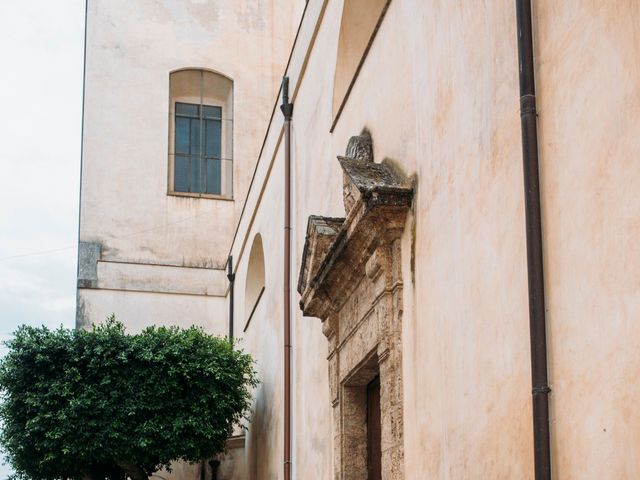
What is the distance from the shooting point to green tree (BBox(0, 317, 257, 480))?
1377cm

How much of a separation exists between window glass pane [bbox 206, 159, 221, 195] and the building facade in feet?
15.2

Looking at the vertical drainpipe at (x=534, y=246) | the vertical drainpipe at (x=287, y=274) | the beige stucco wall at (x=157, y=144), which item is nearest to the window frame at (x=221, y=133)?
the beige stucco wall at (x=157, y=144)

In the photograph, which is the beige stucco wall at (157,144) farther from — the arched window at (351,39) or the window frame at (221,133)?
the arched window at (351,39)

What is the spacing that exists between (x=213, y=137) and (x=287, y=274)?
8.99 metres

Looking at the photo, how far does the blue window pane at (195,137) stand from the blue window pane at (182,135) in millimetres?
87

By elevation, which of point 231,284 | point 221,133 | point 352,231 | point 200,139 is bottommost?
point 352,231

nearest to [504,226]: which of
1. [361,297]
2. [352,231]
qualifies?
[352,231]

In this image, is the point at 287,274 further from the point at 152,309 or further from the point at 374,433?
the point at 152,309

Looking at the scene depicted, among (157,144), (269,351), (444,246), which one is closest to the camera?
(444,246)

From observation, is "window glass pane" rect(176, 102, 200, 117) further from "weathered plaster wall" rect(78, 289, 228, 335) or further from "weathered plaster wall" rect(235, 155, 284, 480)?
"weathered plaster wall" rect(235, 155, 284, 480)

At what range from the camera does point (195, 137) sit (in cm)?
2089

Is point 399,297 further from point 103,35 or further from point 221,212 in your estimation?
point 103,35

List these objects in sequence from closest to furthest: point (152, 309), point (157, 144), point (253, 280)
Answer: point (253, 280), point (152, 309), point (157, 144)

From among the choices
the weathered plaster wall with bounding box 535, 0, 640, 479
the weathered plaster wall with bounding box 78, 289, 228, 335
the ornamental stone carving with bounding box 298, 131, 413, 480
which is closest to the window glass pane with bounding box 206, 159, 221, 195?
the weathered plaster wall with bounding box 78, 289, 228, 335
